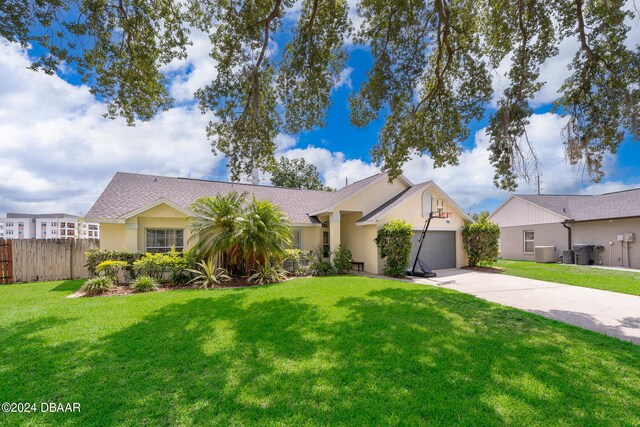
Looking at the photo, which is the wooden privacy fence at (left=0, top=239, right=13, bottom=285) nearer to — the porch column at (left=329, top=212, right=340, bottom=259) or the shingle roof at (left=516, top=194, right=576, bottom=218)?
the porch column at (left=329, top=212, right=340, bottom=259)

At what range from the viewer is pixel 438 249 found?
48.7 feet

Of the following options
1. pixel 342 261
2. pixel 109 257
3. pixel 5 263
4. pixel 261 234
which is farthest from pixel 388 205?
pixel 5 263

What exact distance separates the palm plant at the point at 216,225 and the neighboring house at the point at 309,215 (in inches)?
64.4

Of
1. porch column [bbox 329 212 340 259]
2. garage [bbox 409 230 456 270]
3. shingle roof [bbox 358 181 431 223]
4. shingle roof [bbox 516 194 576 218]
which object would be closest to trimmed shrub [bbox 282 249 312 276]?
porch column [bbox 329 212 340 259]

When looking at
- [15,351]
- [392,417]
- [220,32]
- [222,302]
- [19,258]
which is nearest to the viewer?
[392,417]

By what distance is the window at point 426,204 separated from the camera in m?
14.7

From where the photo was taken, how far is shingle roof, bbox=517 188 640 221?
16.3 m

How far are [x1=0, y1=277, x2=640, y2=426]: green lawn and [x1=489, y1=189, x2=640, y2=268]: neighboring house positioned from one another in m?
16.0

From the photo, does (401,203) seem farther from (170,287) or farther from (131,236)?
(131,236)

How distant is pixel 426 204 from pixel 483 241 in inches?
137

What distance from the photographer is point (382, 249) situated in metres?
12.6

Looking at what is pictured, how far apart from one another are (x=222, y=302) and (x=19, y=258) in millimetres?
10250

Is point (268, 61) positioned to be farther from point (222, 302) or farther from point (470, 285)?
point (470, 285)

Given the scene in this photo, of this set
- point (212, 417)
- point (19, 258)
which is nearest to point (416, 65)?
point (212, 417)
